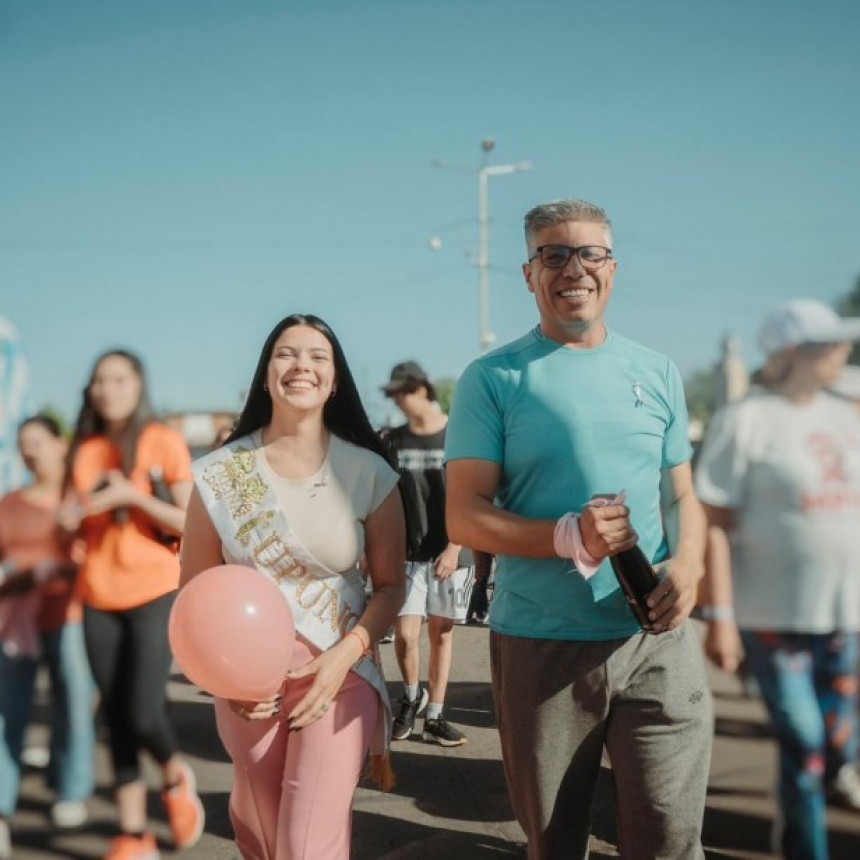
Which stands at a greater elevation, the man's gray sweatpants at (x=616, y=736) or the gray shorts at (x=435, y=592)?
the man's gray sweatpants at (x=616, y=736)

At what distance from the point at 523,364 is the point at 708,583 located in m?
0.61

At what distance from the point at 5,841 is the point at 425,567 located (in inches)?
109

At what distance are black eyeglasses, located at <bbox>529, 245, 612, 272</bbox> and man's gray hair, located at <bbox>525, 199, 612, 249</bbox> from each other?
6 centimetres

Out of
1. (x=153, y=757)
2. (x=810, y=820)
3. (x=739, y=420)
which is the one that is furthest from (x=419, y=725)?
(x=739, y=420)

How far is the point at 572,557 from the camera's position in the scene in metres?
1.93

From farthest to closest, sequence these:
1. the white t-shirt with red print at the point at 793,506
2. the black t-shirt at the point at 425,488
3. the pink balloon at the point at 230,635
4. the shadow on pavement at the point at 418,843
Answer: the black t-shirt at the point at 425,488
the shadow on pavement at the point at 418,843
the pink balloon at the point at 230,635
the white t-shirt with red print at the point at 793,506

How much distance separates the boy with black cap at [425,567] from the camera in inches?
179

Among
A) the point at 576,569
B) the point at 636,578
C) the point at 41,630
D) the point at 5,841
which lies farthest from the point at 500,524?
the point at 5,841

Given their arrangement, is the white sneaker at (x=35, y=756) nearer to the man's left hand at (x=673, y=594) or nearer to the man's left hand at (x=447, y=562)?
the man's left hand at (x=673, y=594)

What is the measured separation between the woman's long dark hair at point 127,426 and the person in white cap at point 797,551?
118 cm

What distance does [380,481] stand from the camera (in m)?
2.29

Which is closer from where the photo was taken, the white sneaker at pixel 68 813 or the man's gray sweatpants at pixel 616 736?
the man's gray sweatpants at pixel 616 736

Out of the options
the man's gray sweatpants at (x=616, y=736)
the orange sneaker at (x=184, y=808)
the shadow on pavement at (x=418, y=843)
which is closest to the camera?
the man's gray sweatpants at (x=616, y=736)

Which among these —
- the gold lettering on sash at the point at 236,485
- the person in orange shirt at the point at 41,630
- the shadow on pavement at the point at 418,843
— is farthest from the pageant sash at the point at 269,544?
the shadow on pavement at the point at 418,843
